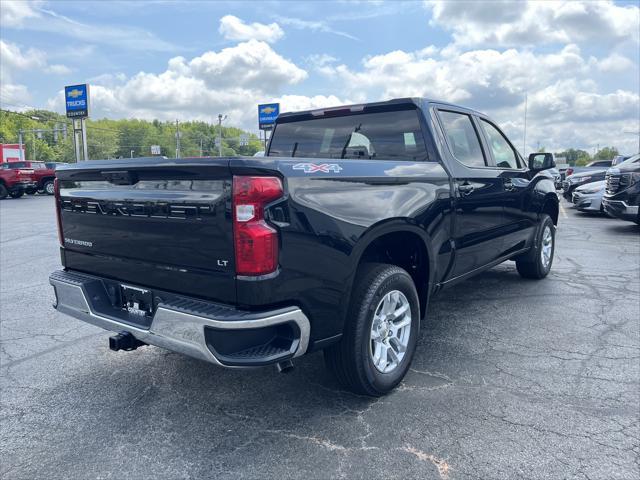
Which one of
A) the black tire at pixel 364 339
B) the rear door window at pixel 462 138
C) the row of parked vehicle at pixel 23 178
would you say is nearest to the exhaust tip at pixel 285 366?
the black tire at pixel 364 339

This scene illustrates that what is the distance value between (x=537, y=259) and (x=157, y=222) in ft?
15.9

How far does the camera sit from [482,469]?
8.31ft

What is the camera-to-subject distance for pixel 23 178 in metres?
24.0

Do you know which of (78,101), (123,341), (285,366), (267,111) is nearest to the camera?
(285,366)

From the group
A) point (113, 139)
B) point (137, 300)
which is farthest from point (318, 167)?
point (113, 139)

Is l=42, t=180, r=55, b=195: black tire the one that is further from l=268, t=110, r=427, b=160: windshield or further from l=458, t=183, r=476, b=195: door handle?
l=458, t=183, r=476, b=195: door handle

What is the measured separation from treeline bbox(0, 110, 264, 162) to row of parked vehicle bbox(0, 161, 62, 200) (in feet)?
242

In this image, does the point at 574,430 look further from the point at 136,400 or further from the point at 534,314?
the point at 136,400

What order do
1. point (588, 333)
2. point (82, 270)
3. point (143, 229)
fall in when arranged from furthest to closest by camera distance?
point (588, 333), point (82, 270), point (143, 229)

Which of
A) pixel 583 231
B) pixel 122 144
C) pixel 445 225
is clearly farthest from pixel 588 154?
pixel 445 225

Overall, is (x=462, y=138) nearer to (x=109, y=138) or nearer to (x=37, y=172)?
(x=37, y=172)

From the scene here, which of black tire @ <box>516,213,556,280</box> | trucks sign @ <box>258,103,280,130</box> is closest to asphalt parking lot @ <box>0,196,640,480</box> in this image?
black tire @ <box>516,213,556,280</box>

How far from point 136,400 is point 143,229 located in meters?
1.20

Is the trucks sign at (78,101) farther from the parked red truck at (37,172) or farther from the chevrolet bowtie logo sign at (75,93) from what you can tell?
the parked red truck at (37,172)
